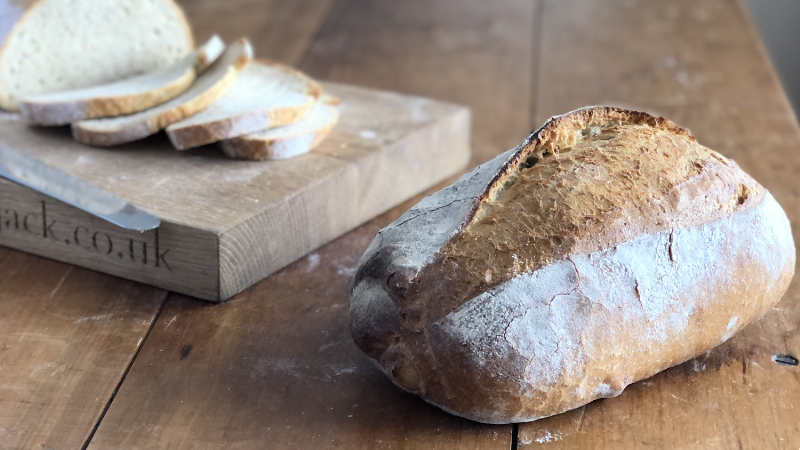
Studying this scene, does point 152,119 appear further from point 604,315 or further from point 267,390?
point 604,315

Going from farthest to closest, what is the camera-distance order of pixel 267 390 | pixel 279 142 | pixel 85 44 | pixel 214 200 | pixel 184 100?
pixel 85 44 < pixel 184 100 < pixel 279 142 < pixel 214 200 < pixel 267 390

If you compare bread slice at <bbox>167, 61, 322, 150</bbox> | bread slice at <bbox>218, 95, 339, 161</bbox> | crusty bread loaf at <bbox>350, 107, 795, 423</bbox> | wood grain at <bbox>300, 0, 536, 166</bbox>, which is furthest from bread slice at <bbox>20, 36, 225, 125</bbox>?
crusty bread loaf at <bbox>350, 107, 795, 423</bbox>

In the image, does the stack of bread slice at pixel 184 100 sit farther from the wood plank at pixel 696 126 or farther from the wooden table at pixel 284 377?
the wood plank at pixel 696 126

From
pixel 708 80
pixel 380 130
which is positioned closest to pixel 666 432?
pixel 380 130

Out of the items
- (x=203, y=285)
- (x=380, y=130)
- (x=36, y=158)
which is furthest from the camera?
(x=380, y=130)

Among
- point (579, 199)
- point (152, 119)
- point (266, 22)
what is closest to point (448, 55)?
point (266, 22)

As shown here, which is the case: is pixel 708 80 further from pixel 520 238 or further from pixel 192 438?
pixel 192 438

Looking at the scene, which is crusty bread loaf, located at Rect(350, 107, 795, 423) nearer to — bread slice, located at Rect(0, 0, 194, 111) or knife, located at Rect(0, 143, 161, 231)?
knife, located at Rect(0, 143, 161, 231)
